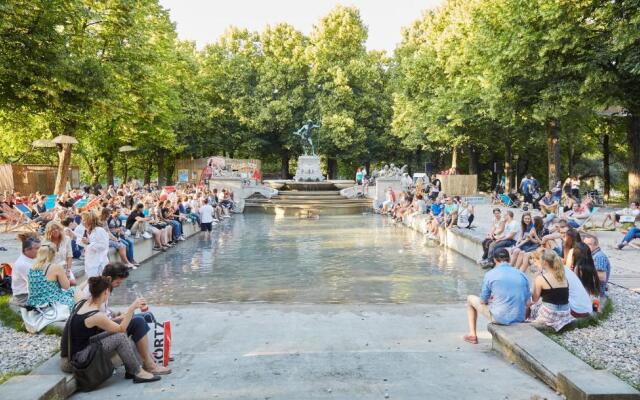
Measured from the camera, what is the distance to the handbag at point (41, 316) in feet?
22.7

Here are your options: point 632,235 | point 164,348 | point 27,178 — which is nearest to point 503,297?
point 164,348

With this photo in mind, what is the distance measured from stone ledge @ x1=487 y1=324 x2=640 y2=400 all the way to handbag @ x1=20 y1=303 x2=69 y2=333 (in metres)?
5.63

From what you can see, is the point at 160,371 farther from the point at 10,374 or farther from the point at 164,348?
the point at 10,374

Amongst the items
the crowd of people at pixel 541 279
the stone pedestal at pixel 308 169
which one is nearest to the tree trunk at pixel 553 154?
the crowd of people at pixel 541 279

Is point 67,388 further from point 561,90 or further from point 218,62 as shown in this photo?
point 218,62

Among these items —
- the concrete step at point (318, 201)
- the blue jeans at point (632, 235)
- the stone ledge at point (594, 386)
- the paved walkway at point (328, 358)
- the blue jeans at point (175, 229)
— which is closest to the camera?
the stone ledge at point (594, 386)

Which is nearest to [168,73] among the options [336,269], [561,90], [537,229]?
[561,90]

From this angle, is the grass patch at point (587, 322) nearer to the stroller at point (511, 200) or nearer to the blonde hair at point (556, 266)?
the blonde hair at point (556, 266)

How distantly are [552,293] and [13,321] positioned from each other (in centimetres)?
720

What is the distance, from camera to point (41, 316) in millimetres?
7000

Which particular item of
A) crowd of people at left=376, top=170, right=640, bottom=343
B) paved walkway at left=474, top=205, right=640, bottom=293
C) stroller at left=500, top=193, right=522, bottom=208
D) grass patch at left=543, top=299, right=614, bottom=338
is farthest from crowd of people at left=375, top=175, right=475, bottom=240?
grass patch at left=543, top=299, right=614, bottom=338

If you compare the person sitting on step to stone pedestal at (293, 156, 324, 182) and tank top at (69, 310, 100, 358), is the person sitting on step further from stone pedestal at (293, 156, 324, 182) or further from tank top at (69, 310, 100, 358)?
stone pedestal at (293, 156, 324, 182)

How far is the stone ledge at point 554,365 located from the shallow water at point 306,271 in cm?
312

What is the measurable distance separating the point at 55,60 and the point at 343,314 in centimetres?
1488
